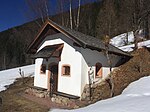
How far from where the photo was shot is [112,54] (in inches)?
733

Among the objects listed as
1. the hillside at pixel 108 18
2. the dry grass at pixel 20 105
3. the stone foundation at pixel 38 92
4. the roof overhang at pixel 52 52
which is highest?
the hillside at pixel 108 18

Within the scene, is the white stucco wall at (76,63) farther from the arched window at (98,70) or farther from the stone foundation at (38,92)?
the stone foundation at (38,92)

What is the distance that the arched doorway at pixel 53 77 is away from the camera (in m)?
18.5

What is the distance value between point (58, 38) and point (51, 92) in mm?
3978

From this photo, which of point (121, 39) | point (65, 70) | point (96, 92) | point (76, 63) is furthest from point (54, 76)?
point (121, 39)

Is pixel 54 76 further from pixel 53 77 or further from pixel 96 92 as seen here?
pixel 96 92

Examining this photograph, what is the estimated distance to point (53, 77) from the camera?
62.2 ft

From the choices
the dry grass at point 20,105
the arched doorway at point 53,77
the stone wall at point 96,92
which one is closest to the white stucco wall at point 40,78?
the arched doorway at point 53,77

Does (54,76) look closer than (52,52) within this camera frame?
No

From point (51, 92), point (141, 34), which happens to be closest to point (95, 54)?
point (51, 92)

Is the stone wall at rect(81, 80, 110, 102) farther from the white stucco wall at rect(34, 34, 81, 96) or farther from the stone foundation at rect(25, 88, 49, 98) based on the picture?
the stone foundation at rect(25, 88, 49, 98)

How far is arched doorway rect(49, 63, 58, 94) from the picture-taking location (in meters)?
18.5

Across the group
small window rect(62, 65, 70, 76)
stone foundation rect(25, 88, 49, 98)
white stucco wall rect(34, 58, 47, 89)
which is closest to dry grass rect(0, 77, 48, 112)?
stone foundation rect(25, 88, 49, 98)

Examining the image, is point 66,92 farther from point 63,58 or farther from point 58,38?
point 58,38
